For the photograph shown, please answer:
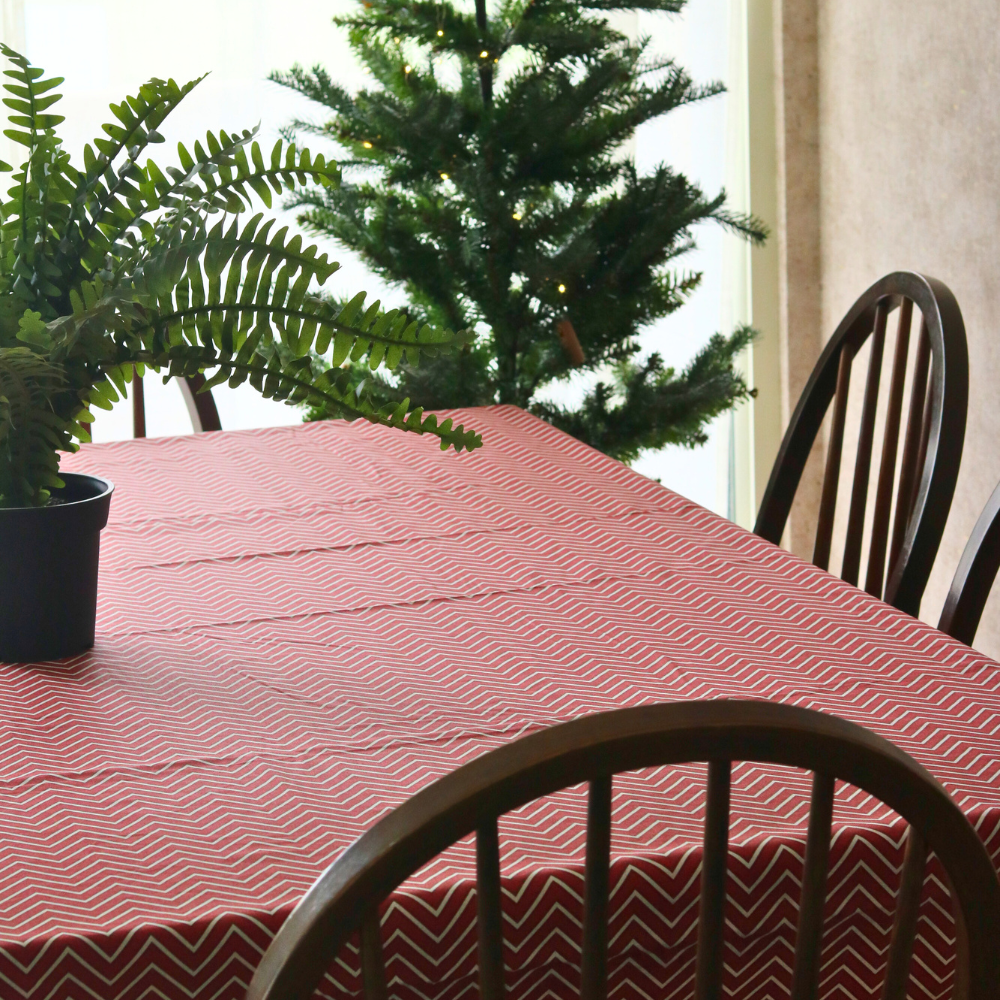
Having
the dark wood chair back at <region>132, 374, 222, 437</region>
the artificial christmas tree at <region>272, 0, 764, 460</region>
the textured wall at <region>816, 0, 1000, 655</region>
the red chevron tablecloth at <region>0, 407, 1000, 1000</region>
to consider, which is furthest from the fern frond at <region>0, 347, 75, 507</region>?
the textured wall at <region>816, 0, 1000, 655</region>

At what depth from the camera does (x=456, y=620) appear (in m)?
1.00

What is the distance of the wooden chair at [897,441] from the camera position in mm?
1189

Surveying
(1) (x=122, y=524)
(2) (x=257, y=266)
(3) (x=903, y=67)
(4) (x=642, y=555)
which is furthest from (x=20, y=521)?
(3) (x=903, y=67)

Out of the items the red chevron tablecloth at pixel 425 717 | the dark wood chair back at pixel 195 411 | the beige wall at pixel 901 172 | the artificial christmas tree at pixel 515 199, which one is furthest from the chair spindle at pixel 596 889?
the beige wall at pixel 901 172

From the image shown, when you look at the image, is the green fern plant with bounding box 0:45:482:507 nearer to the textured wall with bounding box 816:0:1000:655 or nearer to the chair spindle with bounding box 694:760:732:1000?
the chair spindle with bounding box 694:760:732:1000

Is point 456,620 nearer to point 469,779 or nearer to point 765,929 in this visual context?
point 765,929

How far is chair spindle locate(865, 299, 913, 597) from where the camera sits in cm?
126

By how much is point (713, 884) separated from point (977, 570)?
670 mm

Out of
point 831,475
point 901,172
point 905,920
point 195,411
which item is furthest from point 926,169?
point 905,920

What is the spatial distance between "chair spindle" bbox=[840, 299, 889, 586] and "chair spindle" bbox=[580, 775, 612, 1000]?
84cm

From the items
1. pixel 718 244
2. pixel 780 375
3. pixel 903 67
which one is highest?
pixel 903 67

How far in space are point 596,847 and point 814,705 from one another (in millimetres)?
391

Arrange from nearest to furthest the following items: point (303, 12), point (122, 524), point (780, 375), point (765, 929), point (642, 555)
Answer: point (765, 929) → point (642, 555) → point (122, 524) → point (303, 12) → point (780, 375)

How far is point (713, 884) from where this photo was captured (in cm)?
51
